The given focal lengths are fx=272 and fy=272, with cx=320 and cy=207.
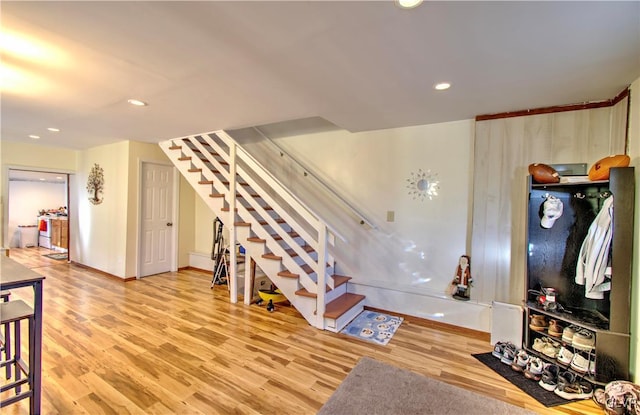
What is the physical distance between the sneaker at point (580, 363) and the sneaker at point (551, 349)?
16 cm

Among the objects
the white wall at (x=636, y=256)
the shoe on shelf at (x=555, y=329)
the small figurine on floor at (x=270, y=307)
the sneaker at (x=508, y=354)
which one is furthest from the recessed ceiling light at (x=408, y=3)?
the small figurine on floor at (x=270, y=307)

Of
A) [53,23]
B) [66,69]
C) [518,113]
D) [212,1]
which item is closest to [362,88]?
[212,1]

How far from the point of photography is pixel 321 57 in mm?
1878

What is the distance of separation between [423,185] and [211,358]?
3001 mm

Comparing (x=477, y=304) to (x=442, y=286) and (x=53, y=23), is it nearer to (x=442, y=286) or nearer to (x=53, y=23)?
(x=442, y=286)

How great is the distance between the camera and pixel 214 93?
2561 mm

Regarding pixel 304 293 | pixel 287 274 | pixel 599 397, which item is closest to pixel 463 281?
pixel 599 397

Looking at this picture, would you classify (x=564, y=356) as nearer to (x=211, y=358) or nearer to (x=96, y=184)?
(x=211, y=358)

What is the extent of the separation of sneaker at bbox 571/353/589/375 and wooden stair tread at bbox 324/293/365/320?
2.00m

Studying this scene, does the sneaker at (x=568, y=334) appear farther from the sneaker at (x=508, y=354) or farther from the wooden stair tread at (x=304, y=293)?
the wooden stair tread at (x=304, y=293)

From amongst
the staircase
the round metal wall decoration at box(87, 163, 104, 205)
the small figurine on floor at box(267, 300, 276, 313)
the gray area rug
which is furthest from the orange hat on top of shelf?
the round metal wall decoration at box(87, 163, 104, 205)

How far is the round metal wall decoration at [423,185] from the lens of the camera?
341 cm

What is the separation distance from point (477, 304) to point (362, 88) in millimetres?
2610

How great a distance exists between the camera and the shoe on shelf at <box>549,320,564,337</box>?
234cm
